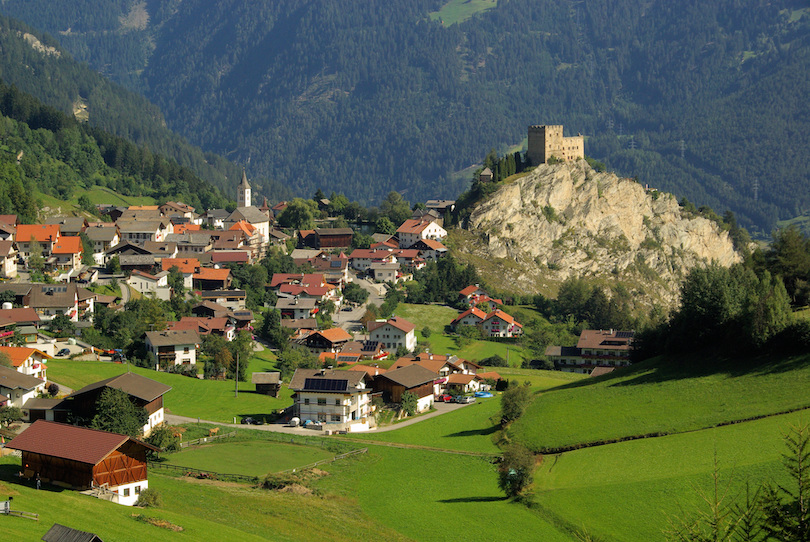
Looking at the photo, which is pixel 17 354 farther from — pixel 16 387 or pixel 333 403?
pixel 333 403

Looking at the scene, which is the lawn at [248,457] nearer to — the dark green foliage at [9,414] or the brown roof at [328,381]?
the brown roof at [328,381]

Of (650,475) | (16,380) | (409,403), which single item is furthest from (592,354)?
(16,380)

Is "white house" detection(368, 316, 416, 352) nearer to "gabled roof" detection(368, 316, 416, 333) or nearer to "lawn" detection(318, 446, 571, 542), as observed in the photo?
"gabled roof" detection(368, 316, 416, 333)

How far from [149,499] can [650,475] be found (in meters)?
18.7

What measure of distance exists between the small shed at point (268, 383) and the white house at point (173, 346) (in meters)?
6.76

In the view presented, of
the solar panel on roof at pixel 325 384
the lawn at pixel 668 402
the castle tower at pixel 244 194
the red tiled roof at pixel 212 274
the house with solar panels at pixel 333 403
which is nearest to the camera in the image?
the lawn at pixel 668 402

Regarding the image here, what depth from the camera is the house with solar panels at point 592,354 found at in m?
80.4

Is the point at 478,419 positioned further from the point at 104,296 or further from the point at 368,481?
the point at 104,296

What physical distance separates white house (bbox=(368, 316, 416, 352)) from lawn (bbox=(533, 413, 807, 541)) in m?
39.3

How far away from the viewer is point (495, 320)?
92.8 m

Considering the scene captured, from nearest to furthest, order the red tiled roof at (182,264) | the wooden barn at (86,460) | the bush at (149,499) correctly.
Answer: the bush at (149,499)
the wooden barn at (86,460)
the red tiled roof at (182,264)

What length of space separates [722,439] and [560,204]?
99768mm

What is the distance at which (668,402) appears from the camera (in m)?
44.2

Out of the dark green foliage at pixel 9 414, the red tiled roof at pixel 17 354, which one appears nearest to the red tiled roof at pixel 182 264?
the red tiled roof at pixel 17 354
